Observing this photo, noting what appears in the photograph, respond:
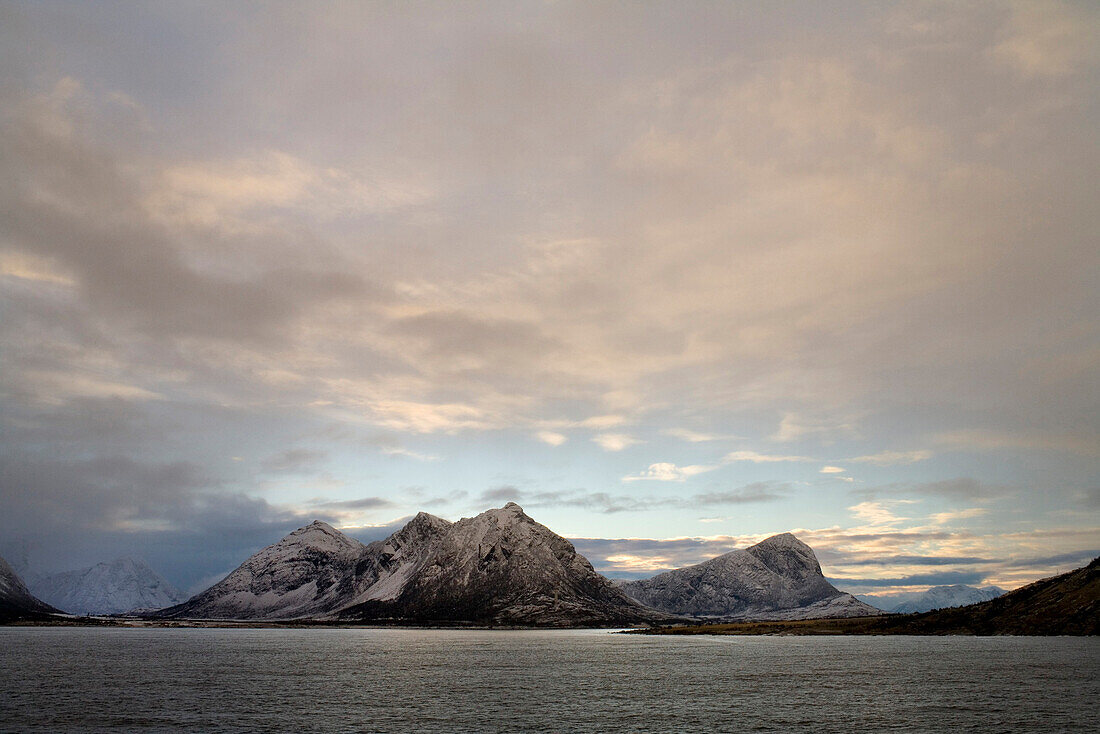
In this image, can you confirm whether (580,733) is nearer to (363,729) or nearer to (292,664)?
(363,729)

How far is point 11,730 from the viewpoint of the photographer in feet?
250

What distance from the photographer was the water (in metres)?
81.7

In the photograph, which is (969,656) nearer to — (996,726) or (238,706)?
(996,726)

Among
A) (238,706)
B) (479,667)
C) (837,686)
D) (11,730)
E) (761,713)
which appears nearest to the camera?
(11,730)

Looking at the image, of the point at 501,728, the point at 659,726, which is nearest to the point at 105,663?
the point at 501,728

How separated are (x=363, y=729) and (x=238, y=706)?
28.5 meters

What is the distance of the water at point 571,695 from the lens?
81688 mm

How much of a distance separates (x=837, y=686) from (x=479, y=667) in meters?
82.6

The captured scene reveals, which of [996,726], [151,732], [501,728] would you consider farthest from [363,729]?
[996,726]

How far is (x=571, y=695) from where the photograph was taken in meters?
110

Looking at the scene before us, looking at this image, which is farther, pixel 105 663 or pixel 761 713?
pixel 105 663

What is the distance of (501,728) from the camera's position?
79.7 meters

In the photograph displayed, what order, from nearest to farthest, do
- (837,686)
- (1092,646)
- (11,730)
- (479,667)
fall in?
(11,730), (837,686), (479,667), (1092,646)

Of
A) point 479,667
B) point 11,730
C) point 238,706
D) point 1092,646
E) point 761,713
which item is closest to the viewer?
point 11,730
